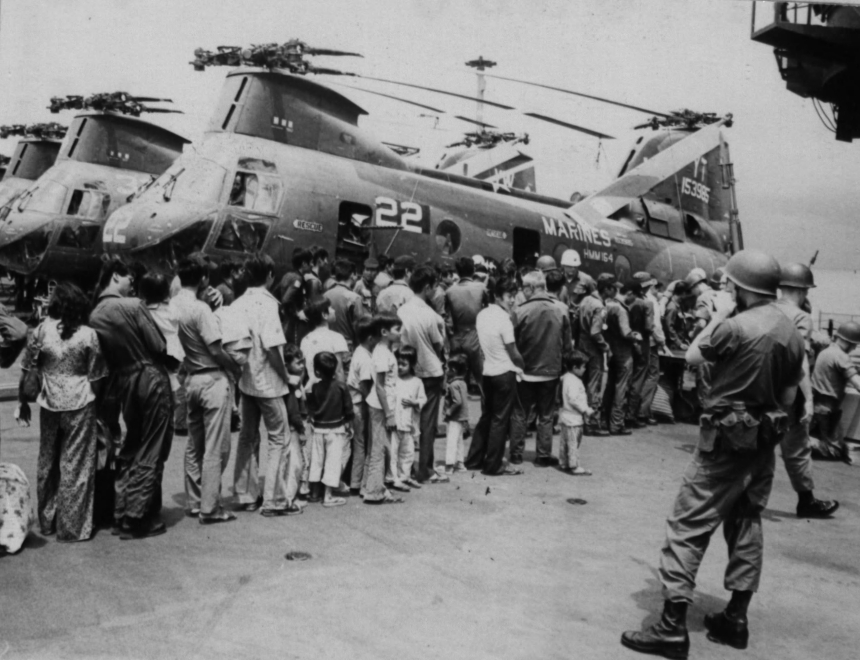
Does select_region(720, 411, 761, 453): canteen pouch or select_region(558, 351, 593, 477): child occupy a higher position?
select_region(720, 411, 761, 453): canteen pouch

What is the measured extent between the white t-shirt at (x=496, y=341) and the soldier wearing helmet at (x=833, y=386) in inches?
154

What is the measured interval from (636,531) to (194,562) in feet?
10.5

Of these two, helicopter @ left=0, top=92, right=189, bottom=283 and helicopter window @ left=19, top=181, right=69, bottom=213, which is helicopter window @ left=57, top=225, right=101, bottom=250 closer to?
helicopter @ left=0, top=92, right=189, bottom=283

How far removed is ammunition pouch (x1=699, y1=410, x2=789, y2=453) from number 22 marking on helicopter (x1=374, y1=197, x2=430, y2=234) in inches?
356

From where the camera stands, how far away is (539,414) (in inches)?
305

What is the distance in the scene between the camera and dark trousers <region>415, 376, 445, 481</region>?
6.84 meters

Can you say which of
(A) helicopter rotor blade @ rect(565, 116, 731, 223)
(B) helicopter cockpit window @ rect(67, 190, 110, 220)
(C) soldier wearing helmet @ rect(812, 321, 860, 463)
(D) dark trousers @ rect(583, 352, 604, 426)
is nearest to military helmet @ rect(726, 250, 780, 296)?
(C) soldier wearing helmet @ rect(812, 321, 860, 463)

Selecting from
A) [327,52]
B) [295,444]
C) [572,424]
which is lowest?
[295,444]

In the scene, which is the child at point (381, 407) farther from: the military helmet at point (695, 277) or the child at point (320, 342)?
the military helmet at point (695, 277)

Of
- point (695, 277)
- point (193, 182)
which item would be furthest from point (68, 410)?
point (695, 277)

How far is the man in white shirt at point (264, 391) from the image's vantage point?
5715 millimetres

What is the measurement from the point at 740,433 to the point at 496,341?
10.9ft

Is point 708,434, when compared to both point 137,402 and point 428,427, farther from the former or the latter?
point 137,402

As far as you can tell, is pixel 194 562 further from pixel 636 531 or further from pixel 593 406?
pixel 593 406
